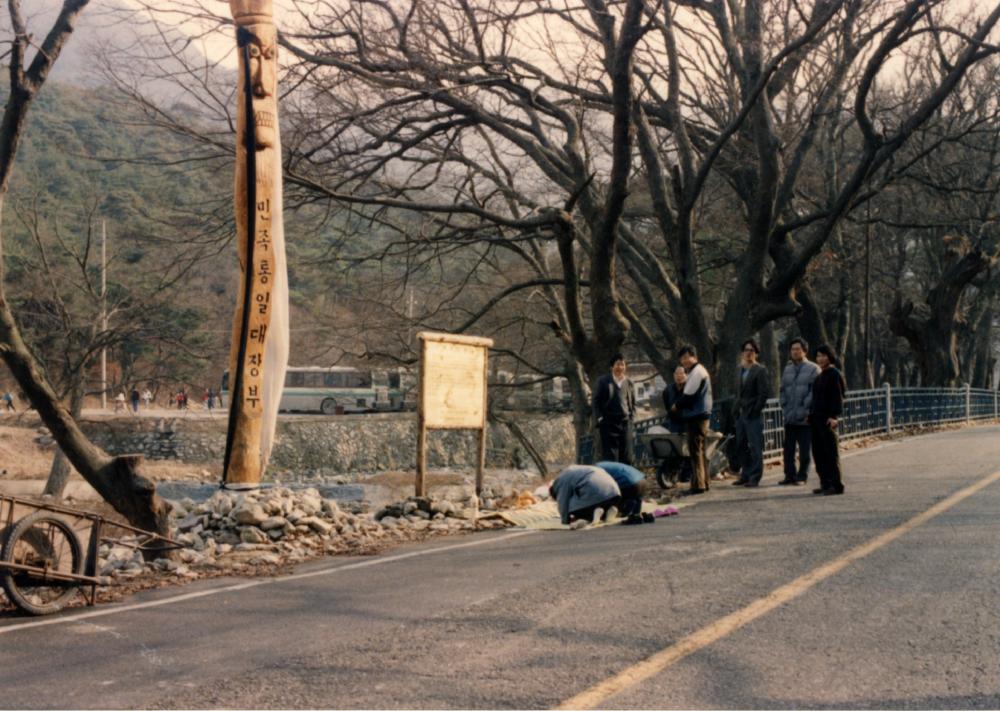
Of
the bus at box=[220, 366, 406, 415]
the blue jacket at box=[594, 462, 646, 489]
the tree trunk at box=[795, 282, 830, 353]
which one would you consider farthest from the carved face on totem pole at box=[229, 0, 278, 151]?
the bus at box=[220, 366, 406, 415]

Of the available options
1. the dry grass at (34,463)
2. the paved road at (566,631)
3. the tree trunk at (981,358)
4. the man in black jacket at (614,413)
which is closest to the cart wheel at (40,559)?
the paved road at (566,631)

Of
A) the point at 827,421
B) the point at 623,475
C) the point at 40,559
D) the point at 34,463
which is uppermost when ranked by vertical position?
the point at 827,421

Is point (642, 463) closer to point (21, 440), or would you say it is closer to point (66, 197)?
point (21, 440)

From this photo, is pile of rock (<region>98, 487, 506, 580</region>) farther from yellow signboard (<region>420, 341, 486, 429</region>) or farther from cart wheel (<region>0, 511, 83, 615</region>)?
cart wheel (<region>0, 511, 83, 615</region>)

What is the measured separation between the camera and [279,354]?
1188 cm

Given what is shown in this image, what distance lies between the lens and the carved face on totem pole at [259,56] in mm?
11734

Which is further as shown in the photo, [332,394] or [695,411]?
[332,394]

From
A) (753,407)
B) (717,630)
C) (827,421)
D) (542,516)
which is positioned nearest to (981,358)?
(753,407)

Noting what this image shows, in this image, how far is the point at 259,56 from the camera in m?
11.7

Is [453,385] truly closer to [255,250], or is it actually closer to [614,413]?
[614,413]

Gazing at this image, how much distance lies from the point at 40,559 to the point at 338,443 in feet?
172

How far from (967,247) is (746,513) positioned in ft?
79.7

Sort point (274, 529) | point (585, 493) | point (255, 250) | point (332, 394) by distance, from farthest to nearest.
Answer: point (332, 394) → point (255, 250) → point (585, 493) → point (274, 529)

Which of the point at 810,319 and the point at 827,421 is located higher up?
the point at 810,319
